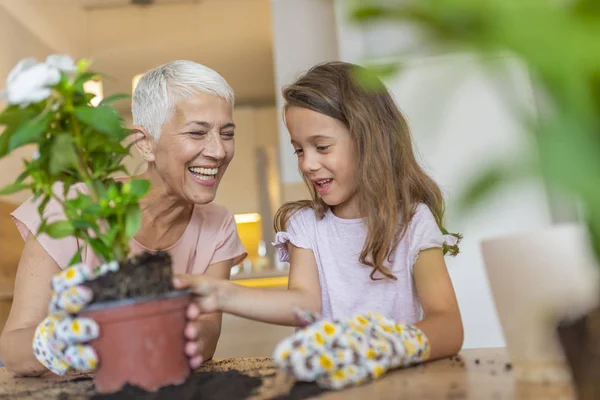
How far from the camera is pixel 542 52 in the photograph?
0.27 meters

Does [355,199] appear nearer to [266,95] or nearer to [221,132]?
[221,132]

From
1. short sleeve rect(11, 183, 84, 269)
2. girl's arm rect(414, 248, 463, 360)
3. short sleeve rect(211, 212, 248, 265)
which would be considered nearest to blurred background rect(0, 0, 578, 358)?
girl's arm rect(414, 248, 463, 360)

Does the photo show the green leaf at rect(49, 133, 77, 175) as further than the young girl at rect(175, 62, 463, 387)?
No

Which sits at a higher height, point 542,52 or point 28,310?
point 542,52

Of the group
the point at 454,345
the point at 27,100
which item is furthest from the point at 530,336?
the point at 27,100

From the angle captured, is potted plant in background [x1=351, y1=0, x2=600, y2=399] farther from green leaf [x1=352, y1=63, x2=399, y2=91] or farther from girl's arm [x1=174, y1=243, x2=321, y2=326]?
girl's arm [x1=174, y1=243, x2=321, y2=326]

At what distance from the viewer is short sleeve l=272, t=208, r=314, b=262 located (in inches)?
57.4

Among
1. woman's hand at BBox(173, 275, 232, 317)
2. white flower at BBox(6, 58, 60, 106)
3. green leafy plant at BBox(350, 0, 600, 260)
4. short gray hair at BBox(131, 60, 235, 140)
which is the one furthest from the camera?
short gray hair at BBox(131, 60, 235, 140)

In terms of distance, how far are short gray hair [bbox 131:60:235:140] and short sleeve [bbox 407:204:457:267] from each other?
0.53m

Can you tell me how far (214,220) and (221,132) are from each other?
28 cm

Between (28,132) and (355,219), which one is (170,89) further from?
(28,132)

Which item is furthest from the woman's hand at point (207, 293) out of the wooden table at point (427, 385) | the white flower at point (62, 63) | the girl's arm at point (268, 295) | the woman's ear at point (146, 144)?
the woman's ear at point (146, 144)

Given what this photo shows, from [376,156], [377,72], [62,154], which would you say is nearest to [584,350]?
[377,72]

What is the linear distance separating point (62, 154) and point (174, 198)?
0.70 meters
